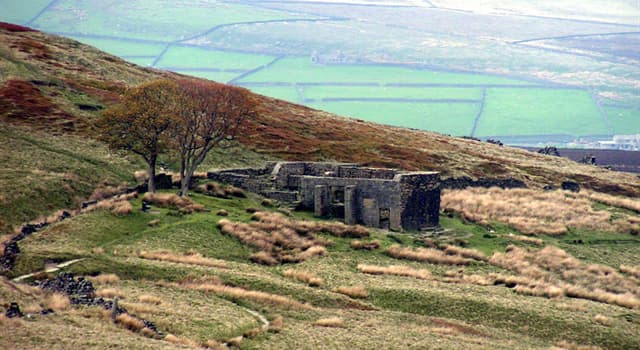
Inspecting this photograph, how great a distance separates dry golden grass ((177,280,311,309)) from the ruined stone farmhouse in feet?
60.5

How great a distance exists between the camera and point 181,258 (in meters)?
41.0

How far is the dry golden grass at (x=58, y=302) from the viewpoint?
97.5ft

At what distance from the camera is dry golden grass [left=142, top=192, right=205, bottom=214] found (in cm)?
5031

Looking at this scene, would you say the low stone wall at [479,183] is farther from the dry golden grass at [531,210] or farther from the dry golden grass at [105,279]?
the dry golden grass at [105,279]

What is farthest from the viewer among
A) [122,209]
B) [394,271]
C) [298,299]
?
[122,209]

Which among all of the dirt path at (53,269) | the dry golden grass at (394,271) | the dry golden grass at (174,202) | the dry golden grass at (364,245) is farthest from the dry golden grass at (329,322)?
the dry golden grass at (174,202)

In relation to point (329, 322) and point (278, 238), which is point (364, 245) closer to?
point (278, 238)

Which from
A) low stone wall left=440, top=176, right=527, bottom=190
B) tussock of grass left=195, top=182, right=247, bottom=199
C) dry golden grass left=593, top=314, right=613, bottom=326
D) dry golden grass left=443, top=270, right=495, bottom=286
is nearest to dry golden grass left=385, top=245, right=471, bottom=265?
dry golden grass left=443, top=270, right=495, bottom=286

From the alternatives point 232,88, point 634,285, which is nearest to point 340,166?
point 232,88

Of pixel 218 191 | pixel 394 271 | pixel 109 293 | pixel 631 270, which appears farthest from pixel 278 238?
pixel 631 270

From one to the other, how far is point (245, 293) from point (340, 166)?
25253 mm

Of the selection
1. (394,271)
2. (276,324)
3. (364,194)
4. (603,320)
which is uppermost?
(364,194)

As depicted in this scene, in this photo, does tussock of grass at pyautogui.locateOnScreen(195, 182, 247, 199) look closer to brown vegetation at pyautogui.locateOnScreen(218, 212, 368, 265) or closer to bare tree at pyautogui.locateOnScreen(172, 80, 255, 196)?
bare tree at pyautogui.locateOnScreen(172, 80, 255, 196)

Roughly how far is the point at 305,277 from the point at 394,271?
564cm
